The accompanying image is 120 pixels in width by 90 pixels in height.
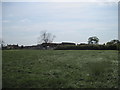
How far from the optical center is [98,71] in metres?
8.66

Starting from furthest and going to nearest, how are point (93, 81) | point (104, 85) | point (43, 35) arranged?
point (43, 35), point (93, 81), point (104, 85)

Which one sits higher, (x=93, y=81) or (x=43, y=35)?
(x=43, y=35)

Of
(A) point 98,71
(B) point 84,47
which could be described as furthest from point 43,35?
(A) point 98,71

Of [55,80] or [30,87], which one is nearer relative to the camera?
[30,87]

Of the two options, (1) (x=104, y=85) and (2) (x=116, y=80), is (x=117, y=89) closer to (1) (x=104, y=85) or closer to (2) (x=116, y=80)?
(1) (x=104, y=85)

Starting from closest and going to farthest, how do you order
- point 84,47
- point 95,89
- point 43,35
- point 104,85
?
point 95,89
point 104,85
point 84,47
point 43,35

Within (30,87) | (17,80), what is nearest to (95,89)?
(30,87)

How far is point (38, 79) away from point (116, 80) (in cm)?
358

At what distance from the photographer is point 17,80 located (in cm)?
739

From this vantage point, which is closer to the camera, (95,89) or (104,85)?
(95,89)

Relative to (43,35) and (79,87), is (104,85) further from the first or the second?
(43,35)

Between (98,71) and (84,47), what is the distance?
4176cm

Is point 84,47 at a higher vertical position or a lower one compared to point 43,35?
lower

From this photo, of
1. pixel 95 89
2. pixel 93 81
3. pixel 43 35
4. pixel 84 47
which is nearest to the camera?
pixel 95 89
